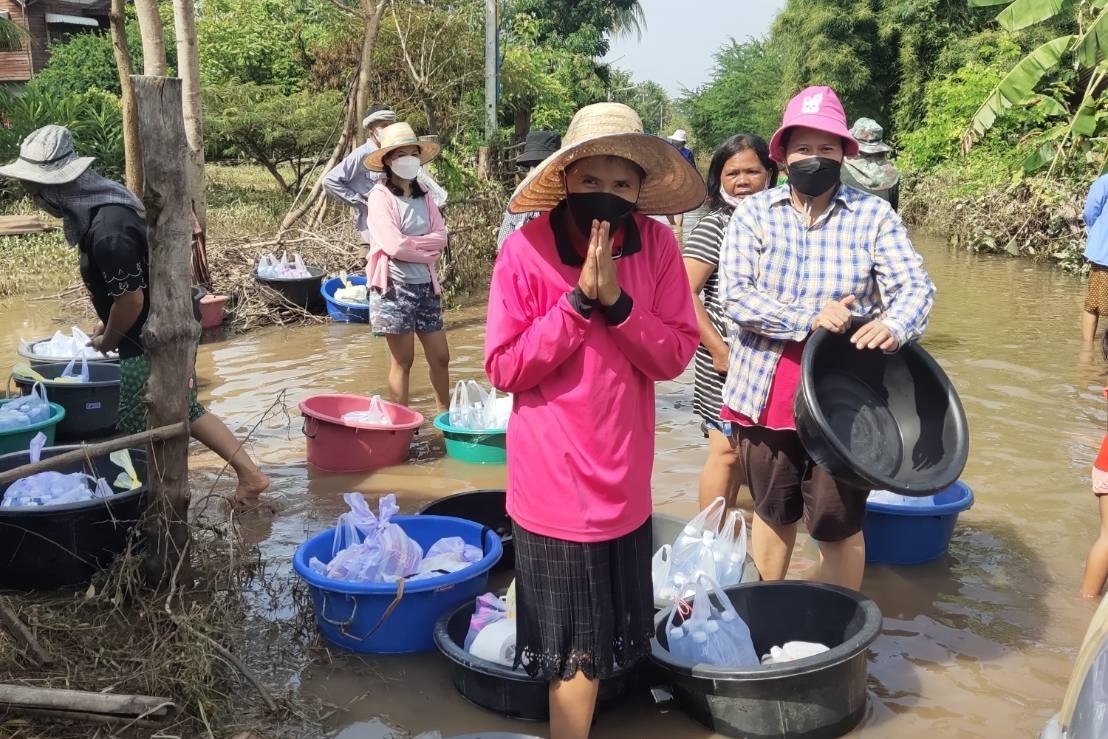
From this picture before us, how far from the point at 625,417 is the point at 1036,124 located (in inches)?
737

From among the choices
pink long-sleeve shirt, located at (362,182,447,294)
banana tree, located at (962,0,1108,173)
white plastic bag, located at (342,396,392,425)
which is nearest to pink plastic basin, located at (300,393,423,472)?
white plastic bag, located at (342,396,392,425)

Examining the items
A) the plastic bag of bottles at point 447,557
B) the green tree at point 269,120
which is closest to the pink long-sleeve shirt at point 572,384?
the plastic bag of bottles at point 447,557

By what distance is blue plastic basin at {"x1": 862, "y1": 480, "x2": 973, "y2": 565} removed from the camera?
13.5 feet

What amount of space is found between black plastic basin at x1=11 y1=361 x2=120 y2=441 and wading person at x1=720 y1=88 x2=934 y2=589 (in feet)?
13.0

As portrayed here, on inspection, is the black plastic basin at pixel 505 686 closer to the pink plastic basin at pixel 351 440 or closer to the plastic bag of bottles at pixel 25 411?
the pink plastic basin at pixel 351 440

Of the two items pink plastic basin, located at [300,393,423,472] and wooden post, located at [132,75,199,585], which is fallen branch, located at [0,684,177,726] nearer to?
wooden post, located at [132,75,199,585]

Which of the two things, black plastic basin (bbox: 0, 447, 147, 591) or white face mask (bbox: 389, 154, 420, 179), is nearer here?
black plastic basin (bbox: 0, 447, 147, 591)

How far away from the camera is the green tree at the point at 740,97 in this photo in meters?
42.9

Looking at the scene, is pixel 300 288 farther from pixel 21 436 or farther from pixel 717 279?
pixel 717 279

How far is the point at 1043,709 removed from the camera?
326 centimetres

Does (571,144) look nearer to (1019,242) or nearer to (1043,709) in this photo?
(1043,709)

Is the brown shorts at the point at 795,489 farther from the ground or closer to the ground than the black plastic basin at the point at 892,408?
closer to the ground

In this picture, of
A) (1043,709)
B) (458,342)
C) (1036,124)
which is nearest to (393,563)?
(1043,709)

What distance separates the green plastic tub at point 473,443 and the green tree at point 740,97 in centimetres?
3227
